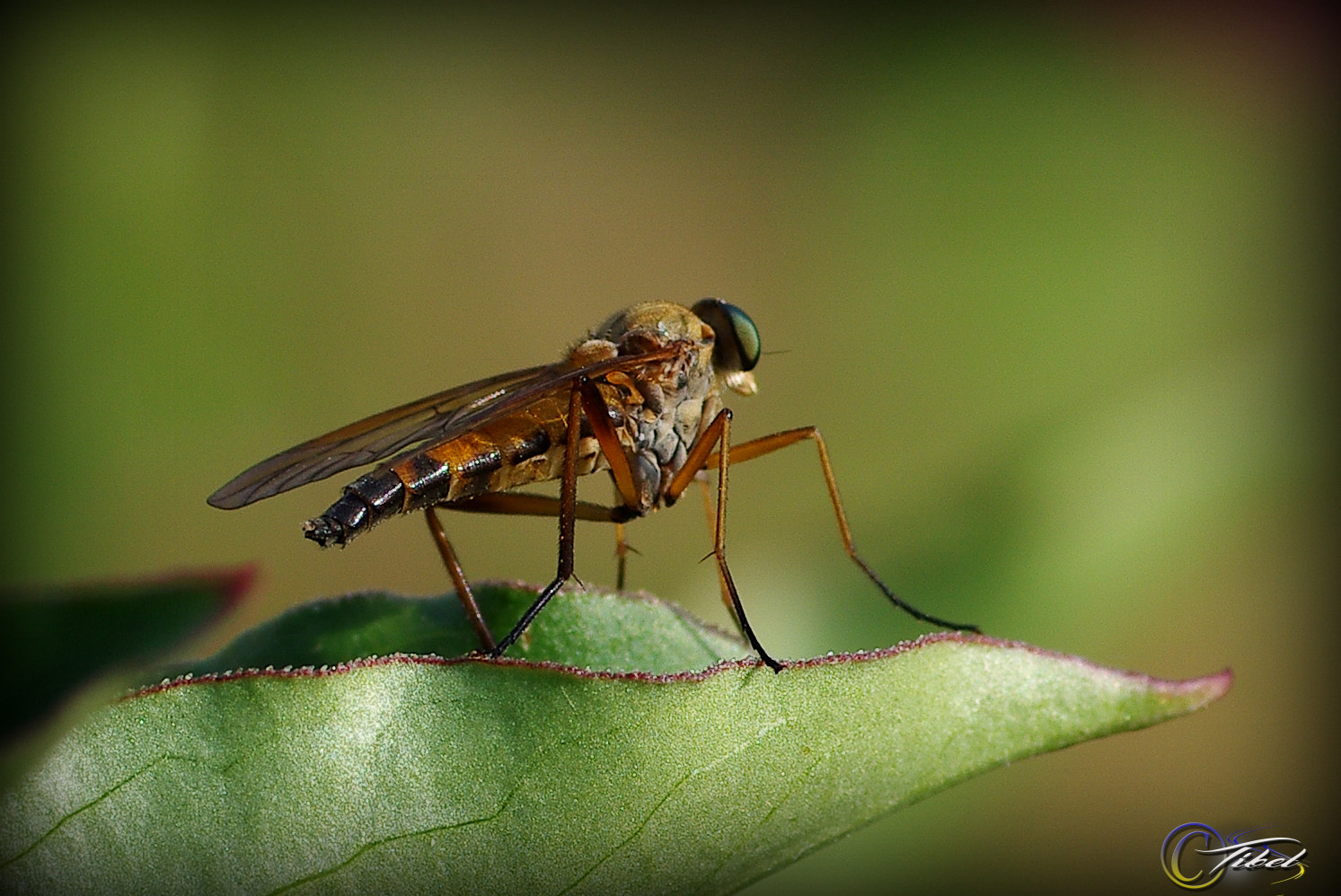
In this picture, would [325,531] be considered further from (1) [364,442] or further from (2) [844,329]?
(2) [844,329]

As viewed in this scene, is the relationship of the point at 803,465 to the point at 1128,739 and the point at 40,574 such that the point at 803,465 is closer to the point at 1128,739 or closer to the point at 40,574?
the point at 1128,739

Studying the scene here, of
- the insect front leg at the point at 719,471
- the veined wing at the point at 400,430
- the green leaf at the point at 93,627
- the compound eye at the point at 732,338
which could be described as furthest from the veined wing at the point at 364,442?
the green leaf at the point at 93,627

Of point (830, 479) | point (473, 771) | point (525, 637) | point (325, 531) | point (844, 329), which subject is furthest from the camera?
point (844, 329)

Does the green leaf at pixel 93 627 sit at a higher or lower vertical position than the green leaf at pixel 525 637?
higher

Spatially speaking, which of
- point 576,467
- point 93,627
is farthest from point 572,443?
point 93,627

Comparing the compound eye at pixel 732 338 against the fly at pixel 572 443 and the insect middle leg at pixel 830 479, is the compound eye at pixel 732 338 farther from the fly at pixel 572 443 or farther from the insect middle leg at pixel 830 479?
the insect middle leg at pixel 830 479

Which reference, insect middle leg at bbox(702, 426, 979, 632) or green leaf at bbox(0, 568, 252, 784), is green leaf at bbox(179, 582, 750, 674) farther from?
insect middle leg at bbox(702, 426, 979, 632)

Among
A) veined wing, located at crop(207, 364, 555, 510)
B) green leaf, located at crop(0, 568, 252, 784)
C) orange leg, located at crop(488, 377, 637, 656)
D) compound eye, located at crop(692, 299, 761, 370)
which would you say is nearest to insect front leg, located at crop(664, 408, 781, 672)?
orange leg, located at crop(488, 377, 637, 656)
